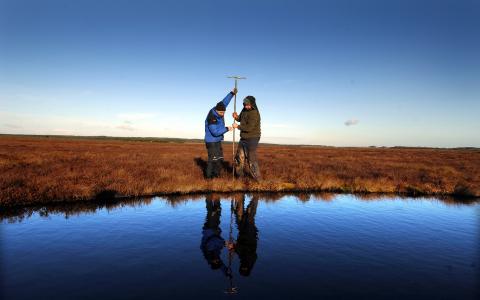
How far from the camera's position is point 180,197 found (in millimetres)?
11125

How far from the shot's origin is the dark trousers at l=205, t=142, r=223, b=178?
1250 centimetres

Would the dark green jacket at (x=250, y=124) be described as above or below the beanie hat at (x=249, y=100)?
below

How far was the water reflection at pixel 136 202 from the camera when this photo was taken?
8.24 m

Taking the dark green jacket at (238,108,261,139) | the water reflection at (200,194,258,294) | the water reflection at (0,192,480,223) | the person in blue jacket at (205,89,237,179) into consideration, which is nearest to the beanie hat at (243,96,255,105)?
the dark green jacket at (238,108,261,139)

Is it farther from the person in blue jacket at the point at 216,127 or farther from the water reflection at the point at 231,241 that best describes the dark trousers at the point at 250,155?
the water reflection at the point at 231,241

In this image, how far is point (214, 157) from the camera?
12.9 meters

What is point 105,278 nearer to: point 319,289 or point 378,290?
point 319,289

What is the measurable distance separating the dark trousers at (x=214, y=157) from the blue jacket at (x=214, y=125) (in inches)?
8.3

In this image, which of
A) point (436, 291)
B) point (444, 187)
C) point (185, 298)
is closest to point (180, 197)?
point (185, 298)

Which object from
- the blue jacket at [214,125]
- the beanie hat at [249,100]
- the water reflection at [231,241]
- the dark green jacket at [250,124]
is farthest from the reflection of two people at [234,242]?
the beanie hat at [249,100]

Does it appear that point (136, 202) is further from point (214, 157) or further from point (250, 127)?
point (250, 127)

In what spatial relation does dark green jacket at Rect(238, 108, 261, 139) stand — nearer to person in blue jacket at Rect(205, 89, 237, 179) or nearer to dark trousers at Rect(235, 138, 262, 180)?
dark trousers at Rect(235, 138, 262, 180)

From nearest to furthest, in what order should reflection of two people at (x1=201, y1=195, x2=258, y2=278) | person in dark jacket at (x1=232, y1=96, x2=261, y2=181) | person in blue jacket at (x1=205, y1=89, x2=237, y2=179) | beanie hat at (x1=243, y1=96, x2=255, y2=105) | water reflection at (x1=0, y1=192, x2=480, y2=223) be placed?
reflection of two people at (x1=201, y1=195, x2=258, y2=278), water reflection at (x1=0, y1=192, x2=480, y2=223), person in blue jacket at (x1=205, y1=89, x2=237, y2=179), beanie hat at (x1=243, y1=96, x2=255, y2=105), person in dark jacket at (x1=232, y1=96, x2=261, y2=181)

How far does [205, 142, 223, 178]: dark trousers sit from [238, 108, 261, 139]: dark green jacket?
1.15 meters
